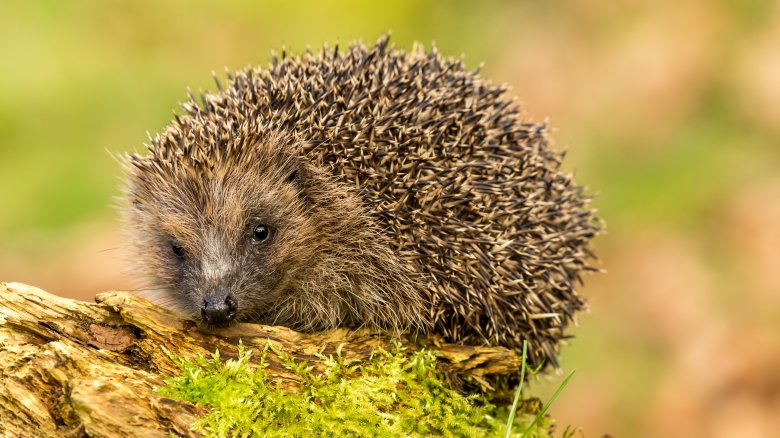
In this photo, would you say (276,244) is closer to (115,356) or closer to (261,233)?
(261,233)

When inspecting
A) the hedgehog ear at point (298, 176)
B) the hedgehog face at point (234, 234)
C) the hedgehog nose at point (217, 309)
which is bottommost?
the hedgehog nose at point (217, 309)

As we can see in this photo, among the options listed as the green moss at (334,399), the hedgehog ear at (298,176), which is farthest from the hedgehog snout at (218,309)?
the hedgehog ear at (298,176)

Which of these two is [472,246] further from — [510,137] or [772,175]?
[772,175]

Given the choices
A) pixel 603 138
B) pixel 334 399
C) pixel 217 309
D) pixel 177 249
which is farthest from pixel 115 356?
pixel 603 138

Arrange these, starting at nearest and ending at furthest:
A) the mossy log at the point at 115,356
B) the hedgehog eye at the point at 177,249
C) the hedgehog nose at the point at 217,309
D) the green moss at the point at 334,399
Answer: the mossy log at the point at 115,356, the green moss at the point at 334,399, the hedgehog nose at the point at 217,309, the hedgehog eye at the point at 177,249

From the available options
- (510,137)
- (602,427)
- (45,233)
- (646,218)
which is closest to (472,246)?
(510,137)

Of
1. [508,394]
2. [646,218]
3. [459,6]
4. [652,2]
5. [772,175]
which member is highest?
[652,2]

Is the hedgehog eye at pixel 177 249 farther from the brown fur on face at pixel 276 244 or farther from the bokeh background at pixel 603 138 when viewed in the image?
the bokeh background at pixel 603 138
